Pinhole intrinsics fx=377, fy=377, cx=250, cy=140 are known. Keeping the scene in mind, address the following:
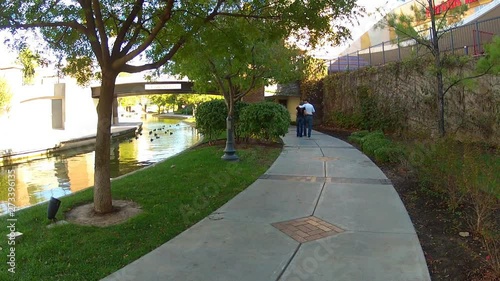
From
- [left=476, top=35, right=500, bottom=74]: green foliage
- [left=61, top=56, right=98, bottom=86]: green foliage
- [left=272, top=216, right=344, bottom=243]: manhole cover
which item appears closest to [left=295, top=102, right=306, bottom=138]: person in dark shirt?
[left=476, top=35, right=500, bottom=74]: green foliage

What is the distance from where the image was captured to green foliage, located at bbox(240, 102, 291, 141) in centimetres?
1245

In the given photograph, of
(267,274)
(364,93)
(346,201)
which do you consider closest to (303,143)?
(364,93)

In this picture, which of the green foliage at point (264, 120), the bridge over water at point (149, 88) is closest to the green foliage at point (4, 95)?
the bridge over water at point (149, 88)

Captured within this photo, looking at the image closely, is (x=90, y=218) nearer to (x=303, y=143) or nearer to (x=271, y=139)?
(x=271, y=139)

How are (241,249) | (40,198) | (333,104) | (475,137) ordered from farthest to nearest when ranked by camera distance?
(333,104), (475,137), (40,198), (241,249)

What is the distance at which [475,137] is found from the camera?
11047 mm

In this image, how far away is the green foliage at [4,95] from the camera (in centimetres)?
2447

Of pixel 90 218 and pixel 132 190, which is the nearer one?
pixel 90 218

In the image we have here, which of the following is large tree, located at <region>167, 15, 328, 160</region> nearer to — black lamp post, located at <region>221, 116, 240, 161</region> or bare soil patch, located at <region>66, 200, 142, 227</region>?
black lamp post, located at <region>221, 116, 240, 161</region>

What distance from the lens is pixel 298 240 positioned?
4.40 meters

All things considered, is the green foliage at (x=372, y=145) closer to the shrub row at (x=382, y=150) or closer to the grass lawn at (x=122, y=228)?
the shrub row at (x=382, y=150)

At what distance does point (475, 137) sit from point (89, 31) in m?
10.7

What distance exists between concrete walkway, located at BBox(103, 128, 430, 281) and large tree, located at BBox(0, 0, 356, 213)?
1.99 m

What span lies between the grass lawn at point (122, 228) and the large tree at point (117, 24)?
842mm
